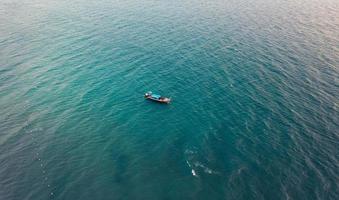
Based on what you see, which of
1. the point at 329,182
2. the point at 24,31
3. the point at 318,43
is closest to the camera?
the point at 329,182

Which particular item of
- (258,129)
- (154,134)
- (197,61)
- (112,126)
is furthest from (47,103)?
(258,129)

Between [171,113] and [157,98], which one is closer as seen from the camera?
[171,113]

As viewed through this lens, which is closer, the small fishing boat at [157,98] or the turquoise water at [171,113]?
the turquoise water at [171,113]

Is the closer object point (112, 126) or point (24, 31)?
point (112, 126)

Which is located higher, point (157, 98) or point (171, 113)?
point (157, 98)

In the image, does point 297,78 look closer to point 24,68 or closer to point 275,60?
point 275,60

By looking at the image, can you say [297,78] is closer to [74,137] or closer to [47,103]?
[74,137]

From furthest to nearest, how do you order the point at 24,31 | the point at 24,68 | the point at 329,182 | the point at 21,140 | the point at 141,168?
the point at 24,31 < the point at 24,68 < the point at 21,140 < the point at 141,168 < the point at 329,182

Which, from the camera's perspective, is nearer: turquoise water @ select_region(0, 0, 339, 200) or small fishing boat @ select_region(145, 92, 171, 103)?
turquoise water @ select_region(0, 0, 339, 200)
